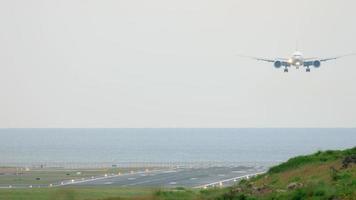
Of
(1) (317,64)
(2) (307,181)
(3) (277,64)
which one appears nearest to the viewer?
(2) (307,181)

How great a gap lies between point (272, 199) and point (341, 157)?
1028cm

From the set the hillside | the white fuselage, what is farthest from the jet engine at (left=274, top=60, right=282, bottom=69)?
the hillside

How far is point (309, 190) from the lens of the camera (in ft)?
108

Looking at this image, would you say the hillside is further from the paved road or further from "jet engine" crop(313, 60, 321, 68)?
the paved road

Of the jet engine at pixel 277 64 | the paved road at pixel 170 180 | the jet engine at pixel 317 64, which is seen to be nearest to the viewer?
the jet engine at pixel 317 64

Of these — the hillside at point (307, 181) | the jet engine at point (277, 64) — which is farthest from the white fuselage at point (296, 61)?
the hillside at point (307, 181)

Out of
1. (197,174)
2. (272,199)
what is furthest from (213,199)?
(197,174)

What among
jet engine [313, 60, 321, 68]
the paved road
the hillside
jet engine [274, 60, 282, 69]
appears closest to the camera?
the hillside

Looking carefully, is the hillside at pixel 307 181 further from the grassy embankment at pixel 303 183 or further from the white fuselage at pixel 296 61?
the white fuselage at pixel 296 61

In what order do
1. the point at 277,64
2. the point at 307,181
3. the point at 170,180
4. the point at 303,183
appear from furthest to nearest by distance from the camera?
the point at 170,180 < the point at 277,64 < the point at 307,181 < the point at 303,183

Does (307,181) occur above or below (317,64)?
below

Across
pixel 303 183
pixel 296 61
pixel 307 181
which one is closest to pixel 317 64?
pixel 296 61

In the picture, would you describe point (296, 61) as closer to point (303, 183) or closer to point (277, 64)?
point (277, 64)

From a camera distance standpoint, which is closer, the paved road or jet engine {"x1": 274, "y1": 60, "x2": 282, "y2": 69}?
jet engine {"x1": 274, "y1": 60, "x2": 282, "y2": 69}
